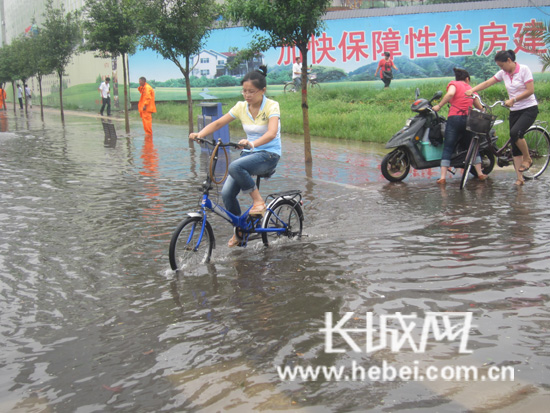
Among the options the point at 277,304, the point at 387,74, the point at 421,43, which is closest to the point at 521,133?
the point at 277,304

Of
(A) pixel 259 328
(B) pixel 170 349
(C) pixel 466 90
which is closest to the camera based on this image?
(B) pixel 170 349

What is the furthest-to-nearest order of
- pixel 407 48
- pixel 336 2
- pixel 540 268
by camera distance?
pixel 336 2 → pixel 407 48 → pixel 540 268

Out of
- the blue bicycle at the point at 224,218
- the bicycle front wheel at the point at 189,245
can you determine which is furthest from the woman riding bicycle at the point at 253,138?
the bicycle front wheel at the point at 189,245

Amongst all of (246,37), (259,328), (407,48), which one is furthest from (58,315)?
(246,37)

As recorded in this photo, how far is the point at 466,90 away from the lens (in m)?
9.47

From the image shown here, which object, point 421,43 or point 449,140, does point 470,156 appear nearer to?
point 449,140

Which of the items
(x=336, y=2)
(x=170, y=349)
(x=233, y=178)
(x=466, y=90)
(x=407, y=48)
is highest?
(x=336, y=2)

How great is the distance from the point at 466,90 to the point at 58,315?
715cm

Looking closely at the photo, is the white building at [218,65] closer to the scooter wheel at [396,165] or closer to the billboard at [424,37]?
the billboard at [424,37]

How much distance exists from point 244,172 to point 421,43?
21.7 m

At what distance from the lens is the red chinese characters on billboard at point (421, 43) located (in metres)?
24.9

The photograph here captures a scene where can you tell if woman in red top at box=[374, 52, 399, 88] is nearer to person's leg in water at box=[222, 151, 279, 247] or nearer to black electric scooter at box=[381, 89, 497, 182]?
black electric scooter at box=[381, 89, 497, 182]

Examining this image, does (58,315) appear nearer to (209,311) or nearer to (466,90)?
(209,311)

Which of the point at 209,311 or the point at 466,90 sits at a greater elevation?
the point at 466,90
